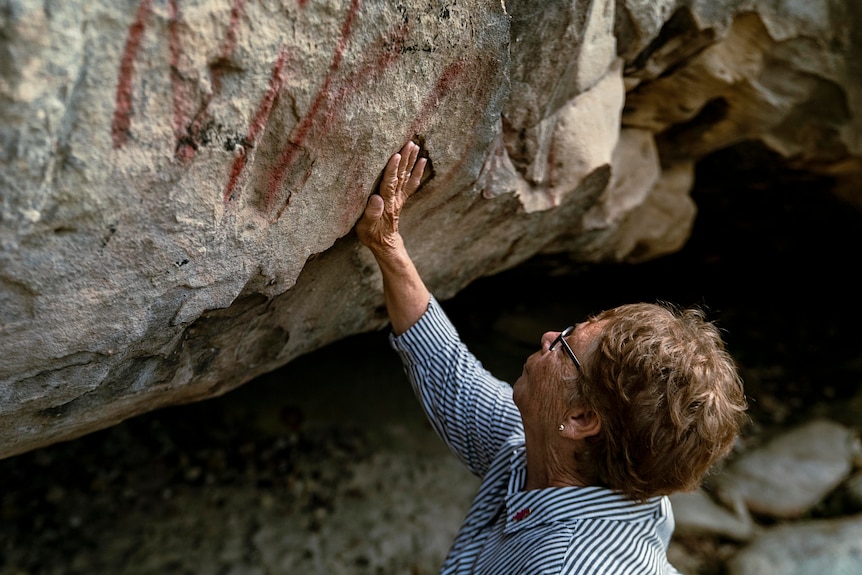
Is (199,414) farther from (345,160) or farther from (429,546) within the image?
(345,160)

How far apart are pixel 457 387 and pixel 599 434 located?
1.10 ft

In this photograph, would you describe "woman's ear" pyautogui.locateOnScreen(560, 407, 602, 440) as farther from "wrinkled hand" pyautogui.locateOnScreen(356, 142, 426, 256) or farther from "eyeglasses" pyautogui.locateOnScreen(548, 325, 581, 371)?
"wrinkled hand" pyautogui.locateOnScreen(356, 142, 426, 256)

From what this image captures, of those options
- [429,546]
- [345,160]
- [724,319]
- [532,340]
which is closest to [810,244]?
[724,319]

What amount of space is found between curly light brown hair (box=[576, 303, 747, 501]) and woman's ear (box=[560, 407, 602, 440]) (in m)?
0.01

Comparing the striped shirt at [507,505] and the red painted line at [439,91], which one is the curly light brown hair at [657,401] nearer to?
the striped shirt at [507,505]

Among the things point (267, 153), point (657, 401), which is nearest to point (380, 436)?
point (657, 401)

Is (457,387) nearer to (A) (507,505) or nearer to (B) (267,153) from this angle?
(A) (507,505)

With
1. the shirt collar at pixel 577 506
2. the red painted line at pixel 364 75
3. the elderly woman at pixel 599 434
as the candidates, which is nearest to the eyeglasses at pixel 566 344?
the elderly woman at pixel 599 434

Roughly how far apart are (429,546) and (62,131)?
5.96ft

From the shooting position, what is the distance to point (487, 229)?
1593mm

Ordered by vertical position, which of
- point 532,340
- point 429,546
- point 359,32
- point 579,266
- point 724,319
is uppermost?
point 359,32

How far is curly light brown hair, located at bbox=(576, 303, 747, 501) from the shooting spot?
1.07 m

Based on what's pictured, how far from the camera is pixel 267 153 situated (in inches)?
38.4

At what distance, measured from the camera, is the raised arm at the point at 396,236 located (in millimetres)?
1172
